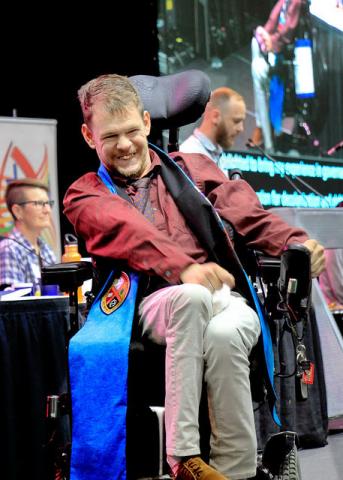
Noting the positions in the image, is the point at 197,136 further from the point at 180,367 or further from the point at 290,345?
the point at 180,367

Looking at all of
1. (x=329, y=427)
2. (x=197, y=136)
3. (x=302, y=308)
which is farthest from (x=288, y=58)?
(x=302, y=308)

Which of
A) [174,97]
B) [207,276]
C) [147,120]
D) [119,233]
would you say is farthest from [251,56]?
[207,276]

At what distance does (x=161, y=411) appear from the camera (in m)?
1.86

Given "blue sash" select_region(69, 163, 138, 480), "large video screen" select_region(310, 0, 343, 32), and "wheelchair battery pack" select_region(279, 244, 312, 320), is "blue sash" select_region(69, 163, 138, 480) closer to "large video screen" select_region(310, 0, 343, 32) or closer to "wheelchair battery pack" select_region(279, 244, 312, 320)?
"wheelchair battery pack" select_region(279, 244, 312, 320)

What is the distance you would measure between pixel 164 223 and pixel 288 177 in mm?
3446

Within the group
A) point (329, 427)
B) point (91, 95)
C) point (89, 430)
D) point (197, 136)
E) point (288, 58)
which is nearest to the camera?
point (89, 430)

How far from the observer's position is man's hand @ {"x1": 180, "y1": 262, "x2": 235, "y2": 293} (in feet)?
6.09

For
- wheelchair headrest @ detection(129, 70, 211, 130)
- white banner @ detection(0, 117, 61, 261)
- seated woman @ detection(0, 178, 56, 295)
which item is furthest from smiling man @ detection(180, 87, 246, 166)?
wheelchair headrest @ detection(129, 70, 211, 130)

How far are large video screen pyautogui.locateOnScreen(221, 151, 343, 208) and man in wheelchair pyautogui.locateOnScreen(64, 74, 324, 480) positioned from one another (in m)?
3.19

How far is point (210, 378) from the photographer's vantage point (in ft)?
5.96

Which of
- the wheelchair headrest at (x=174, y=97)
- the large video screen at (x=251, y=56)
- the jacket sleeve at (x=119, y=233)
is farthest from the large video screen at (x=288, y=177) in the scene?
the jacket sleeve at (x=119, y=233)

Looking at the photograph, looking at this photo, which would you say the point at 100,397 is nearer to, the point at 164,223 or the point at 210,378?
the point at 210,378

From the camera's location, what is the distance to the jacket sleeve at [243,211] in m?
2.16

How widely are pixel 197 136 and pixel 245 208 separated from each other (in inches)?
98.3
